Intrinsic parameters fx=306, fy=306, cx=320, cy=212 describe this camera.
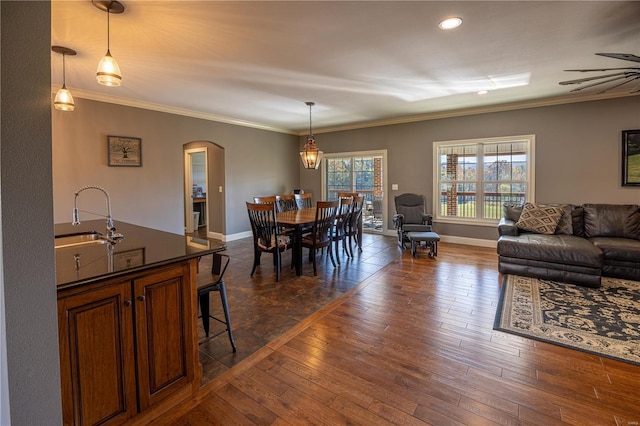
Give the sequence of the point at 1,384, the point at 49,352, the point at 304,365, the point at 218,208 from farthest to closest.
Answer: the point at 218,208
the point at 304,365
the point at 49,352
the point at 1,384

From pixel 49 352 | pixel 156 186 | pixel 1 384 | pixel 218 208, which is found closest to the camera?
pixel 1 384

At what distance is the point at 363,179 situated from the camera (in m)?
7.38

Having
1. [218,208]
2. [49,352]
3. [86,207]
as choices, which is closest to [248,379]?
[49,352]

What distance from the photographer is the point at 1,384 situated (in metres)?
0.86

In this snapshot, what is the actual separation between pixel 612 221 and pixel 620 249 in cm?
81

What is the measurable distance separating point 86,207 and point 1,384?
14.7 ft

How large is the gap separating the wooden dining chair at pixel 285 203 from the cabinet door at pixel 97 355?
4.11 metres

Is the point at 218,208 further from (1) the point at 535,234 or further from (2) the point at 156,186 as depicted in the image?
(1) the point at 535,234

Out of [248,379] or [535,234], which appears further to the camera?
[535,234]

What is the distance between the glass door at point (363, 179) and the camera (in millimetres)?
7121

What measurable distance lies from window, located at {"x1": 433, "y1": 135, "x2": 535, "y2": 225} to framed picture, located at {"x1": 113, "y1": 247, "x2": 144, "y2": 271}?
574cm

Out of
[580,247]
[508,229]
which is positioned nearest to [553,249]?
[580,247]

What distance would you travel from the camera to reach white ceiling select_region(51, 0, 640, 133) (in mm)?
2367

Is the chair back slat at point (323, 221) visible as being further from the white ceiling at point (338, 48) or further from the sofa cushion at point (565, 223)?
the sofa cushion at point (565, 223)
